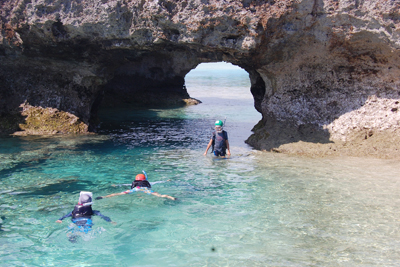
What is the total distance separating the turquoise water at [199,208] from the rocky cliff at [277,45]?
72.4 inches

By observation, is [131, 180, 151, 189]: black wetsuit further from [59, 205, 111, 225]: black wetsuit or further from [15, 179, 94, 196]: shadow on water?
[59, 205, 111, 225]: black wetsuit

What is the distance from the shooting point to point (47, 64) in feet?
53.1

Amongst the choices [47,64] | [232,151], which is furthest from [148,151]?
[47,64]

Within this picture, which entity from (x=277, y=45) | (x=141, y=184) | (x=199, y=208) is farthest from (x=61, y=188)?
(x=277, y=45)

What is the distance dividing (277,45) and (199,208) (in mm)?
7150

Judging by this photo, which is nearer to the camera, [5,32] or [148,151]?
[148,151]

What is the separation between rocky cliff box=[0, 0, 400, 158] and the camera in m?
12.0

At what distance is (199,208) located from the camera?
27.0 feet

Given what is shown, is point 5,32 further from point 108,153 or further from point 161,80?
point 161,80

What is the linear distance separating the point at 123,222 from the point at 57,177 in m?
3.80

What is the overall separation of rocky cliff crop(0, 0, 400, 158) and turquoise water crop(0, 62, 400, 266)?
1839 millimetres

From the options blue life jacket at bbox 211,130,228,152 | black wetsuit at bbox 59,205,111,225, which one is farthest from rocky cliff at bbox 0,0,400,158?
black wetsuit at bbox 59,205,111,225

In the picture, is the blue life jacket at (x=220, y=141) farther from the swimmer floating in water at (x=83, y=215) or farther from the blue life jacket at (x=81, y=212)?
the blue life jacket at (x=81, y=212)

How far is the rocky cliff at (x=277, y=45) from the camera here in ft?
39.4
